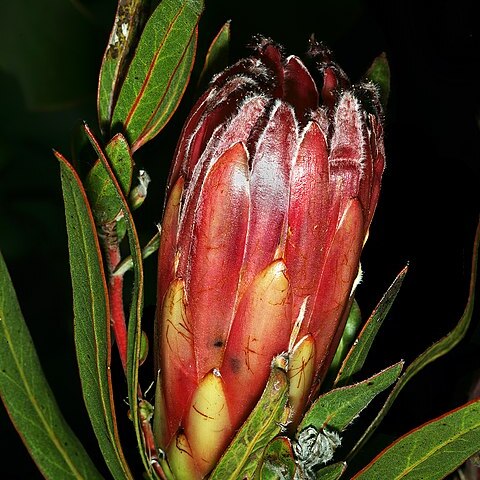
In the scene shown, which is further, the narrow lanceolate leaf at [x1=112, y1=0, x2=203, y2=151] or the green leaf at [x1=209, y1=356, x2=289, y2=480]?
the narrow lanceolate leaf at [x1=112, y1=0, x2=203, y2=151]

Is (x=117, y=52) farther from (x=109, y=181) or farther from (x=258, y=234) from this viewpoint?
(x=258, y=234)

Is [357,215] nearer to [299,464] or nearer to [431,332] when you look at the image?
[299,464]

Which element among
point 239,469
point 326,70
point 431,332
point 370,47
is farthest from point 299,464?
point 370,47

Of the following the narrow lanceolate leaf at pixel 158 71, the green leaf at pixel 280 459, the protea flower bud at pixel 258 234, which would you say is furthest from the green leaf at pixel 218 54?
the green leaf at pixel 280 459

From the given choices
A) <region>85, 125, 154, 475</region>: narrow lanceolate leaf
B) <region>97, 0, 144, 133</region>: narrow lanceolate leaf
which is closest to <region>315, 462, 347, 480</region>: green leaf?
<region>85, 125, 154, 475</region>: narrow lanceolate leaf

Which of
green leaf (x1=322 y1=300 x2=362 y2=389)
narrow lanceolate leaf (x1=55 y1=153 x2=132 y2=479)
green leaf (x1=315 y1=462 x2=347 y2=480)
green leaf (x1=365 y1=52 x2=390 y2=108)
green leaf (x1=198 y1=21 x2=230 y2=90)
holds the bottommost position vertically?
green leaf (x1=315 y1=462 x2=347 y2=480)

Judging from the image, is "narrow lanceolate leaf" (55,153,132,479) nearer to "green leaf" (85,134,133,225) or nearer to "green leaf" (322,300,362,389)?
"green leaf" (85,134,133,225)
